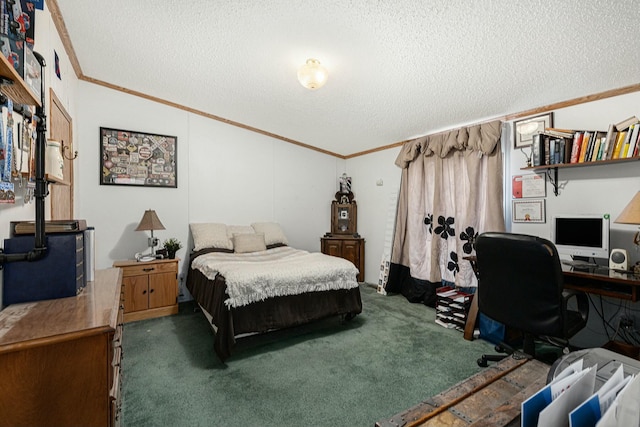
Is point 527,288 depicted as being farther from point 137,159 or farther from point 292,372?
point 137,159

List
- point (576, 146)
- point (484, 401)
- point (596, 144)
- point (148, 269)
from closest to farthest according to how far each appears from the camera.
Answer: point (484, 401) → point (596, 144) → point (576, 146) → point (148, 269)

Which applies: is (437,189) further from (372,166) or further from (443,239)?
(372,166)

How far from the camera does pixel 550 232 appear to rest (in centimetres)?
277

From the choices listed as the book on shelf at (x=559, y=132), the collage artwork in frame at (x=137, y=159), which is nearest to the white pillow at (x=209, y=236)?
the collage artwork in frame at (x=137, y=159)

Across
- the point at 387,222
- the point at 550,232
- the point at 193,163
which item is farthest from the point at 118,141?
the point at 550,232

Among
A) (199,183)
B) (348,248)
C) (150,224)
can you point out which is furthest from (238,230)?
(348,248)

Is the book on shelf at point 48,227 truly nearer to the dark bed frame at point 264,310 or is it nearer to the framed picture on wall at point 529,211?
the dark bed frame at point 264,310

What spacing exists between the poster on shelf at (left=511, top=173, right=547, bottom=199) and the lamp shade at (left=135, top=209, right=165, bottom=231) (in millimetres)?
4030

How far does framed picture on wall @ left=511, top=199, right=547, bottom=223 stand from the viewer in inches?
116

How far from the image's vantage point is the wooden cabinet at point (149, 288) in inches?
125

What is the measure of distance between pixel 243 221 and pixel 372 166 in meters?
2.29

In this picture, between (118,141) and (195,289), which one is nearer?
(195,289)

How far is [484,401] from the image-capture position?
823 millimetres

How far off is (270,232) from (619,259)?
374 centimetres
